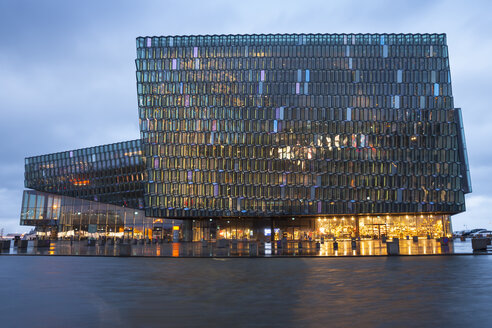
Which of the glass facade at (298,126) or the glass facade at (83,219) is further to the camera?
the glass facade at (83,219)

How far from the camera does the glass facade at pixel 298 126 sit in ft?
276

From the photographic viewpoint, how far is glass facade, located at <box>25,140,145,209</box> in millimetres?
97188

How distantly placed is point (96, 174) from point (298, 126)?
154 ft

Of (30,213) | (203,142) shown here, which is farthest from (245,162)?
(30,213)

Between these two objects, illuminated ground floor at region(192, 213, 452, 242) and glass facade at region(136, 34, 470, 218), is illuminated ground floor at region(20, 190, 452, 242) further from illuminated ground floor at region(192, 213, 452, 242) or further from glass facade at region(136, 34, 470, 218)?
glass facade at region(136, 34, 470, 218)

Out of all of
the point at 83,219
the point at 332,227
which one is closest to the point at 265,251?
the point at 332,227

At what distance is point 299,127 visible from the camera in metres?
85.1

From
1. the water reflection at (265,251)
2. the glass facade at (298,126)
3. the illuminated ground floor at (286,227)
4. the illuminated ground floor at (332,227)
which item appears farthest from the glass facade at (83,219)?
the water reflection at (265,251)

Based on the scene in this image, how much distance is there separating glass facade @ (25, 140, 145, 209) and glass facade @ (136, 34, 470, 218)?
44.6ft

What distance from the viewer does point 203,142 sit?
279 feet

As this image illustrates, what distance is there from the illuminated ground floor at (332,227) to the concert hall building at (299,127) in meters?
1.81

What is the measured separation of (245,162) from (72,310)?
240ft

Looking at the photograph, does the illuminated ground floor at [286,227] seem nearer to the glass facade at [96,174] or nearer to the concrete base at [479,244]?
the glass facade at [96,174]

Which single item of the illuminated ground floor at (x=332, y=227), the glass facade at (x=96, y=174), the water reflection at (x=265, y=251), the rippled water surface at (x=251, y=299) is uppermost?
the glass facade at (x=96, y=174)
